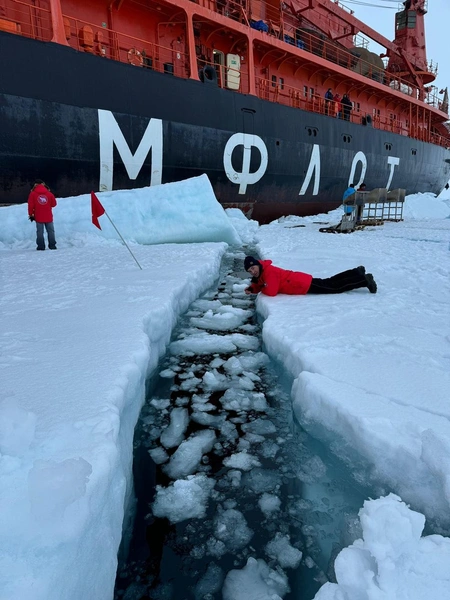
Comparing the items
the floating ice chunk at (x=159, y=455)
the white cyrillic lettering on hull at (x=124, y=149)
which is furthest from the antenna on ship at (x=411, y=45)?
the floating ice chunk at (x=159, y=455)

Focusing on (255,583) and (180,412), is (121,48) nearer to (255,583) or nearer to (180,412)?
(180,412)

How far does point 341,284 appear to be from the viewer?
4.18m

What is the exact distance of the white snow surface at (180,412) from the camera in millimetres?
1096

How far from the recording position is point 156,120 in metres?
8.23

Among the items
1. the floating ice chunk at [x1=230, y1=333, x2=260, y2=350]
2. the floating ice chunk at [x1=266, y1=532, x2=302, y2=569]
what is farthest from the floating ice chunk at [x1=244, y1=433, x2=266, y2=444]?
the floating ice chunk at [x1=230, y1=333, x2=260, y2=350]

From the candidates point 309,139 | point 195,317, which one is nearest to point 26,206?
point 195,317

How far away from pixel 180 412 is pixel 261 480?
0.76 meters

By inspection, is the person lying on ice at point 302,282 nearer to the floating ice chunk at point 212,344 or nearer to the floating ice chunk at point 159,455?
the floating ice chunk at point 212,344

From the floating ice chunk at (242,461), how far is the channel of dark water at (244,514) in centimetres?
2

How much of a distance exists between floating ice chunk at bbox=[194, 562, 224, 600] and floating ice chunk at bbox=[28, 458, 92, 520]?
588 mm

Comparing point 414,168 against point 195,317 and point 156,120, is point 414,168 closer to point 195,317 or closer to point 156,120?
point 156,120

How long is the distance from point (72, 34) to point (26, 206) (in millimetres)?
3821

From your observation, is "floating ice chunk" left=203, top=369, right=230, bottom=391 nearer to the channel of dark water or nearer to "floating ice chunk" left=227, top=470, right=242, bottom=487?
the channel of dark water

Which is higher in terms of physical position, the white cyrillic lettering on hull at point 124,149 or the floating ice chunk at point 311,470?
the white cyrillic lettering on hull at point 124,149
